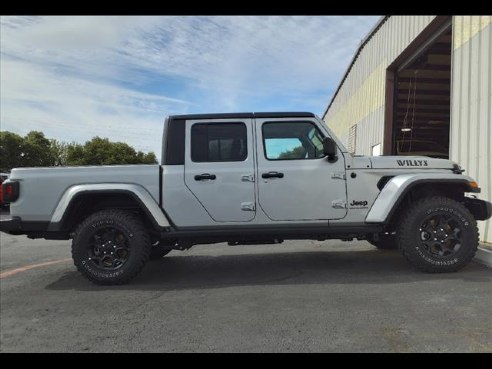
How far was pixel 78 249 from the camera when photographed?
518 cm

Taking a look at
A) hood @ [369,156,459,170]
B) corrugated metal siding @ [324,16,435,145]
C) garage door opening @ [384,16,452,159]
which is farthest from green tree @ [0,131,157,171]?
hood @ [369,156,459,170]

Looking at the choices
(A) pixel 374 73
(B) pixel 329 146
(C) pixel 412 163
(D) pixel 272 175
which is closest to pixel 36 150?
(A) pixel 374 73

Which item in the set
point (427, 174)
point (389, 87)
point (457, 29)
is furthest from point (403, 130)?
point (427, 174)

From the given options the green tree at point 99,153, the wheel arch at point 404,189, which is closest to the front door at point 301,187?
the wheel arch at point 404,189

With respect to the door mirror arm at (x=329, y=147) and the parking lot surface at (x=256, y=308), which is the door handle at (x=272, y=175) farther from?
the parking lot surface at (x=256, y=308)

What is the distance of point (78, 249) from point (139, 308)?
125cm

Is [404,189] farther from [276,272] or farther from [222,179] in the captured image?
[222,179]

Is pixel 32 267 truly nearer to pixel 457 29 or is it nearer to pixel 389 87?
pixel 457 29

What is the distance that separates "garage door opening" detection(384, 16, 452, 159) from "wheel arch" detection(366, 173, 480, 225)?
450 cm

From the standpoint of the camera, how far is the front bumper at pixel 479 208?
5.46 metres

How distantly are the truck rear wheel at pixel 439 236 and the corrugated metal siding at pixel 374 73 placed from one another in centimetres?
488

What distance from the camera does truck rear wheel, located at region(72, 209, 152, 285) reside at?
204 inches

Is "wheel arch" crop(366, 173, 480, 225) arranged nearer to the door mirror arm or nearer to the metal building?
the door mirror arm

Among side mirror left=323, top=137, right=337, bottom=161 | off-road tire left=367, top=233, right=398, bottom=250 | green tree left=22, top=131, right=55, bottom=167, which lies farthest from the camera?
green tree left=22, top=131, right=55, bottom=167
